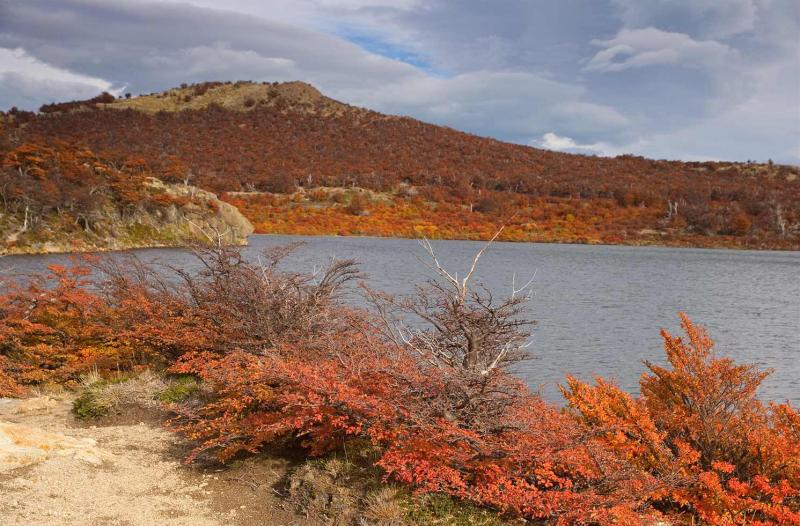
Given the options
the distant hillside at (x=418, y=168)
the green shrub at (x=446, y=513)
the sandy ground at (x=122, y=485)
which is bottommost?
the sandy ground at (x=122, y=485)

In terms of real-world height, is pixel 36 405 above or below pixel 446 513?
below

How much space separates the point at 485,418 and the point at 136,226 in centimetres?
4156

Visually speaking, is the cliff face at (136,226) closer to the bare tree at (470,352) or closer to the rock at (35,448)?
the rock at (35,448)

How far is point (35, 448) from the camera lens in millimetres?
7090

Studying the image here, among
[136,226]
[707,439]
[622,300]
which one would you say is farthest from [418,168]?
[707,439]

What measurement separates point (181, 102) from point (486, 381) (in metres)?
110

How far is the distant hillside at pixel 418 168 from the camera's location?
7094 centimetres

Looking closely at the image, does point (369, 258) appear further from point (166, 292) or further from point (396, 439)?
point (396, 439)

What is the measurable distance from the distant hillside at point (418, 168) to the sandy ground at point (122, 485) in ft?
168

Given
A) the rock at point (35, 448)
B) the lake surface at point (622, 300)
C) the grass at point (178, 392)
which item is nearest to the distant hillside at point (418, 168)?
the lake surface at point (622, 300)

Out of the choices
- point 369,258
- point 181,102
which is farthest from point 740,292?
point 181,102

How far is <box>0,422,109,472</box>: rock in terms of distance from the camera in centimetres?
685

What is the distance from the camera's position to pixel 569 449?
240 inches

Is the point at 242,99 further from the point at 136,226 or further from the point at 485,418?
the point at 485,418
